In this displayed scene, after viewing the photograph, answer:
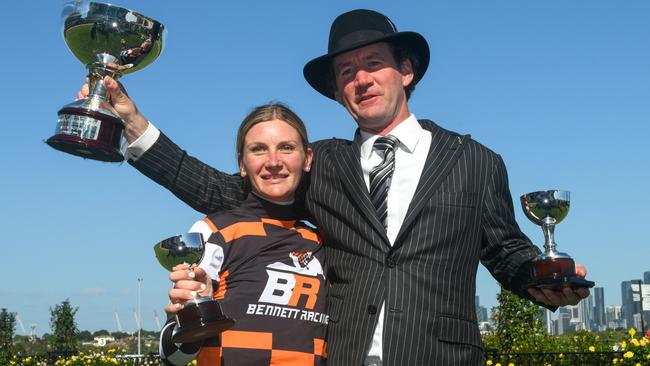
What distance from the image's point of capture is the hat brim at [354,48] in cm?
407

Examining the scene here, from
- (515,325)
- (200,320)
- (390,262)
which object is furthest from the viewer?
(515,325)

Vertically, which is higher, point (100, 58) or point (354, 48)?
point (354, 48)

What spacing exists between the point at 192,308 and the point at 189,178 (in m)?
1.08

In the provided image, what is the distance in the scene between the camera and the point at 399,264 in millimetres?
3680

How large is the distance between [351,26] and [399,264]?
1.33 m

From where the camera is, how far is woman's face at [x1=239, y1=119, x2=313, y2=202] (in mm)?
3938

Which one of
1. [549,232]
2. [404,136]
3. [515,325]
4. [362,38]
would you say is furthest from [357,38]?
[515,325]

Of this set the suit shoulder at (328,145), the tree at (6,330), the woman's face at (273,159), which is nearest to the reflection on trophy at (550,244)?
the suit shoulder at (328,145)

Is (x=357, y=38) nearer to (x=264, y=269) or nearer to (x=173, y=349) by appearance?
(x=264, y=269)

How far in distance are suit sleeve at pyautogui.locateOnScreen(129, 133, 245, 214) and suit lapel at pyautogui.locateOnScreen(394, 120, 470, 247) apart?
3.42 ft

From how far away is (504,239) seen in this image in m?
3.98

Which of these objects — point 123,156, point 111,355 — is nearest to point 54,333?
point 111,355

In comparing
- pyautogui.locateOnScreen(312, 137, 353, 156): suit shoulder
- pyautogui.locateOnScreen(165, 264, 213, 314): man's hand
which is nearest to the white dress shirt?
pyautogui.locateOnScreen(312, 137, 353, 156): suit shoulder

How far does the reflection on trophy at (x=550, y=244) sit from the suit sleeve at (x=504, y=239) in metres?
0.12
